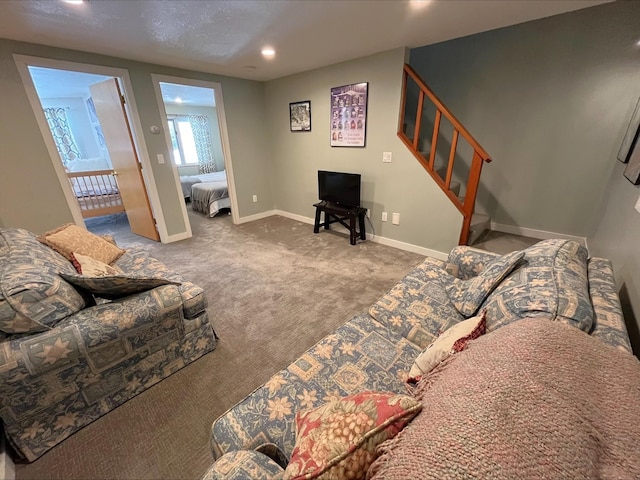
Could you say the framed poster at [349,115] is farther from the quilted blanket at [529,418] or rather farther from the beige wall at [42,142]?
the quilted blanket at [529,418]

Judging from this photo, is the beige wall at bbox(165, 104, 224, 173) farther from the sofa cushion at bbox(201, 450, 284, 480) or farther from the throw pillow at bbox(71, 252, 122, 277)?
the sofa cushion at bbox(201, 450, 284, 480)

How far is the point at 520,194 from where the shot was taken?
11.5ft

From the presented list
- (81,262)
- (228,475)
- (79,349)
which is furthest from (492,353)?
(81,262)

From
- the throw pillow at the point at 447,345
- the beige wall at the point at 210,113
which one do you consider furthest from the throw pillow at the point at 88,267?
the beige wall at the point at 210,113

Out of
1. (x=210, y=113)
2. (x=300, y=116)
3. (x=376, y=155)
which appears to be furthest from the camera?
(x=210, y=113)

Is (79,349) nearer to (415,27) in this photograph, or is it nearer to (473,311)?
(473,311)

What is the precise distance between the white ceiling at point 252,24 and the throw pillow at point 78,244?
1.54m

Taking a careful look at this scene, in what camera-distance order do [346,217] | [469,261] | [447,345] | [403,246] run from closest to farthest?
[447,345]
[469,261]
[403,246]
[346,217]

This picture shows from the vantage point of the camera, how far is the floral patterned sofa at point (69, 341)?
1.10 metres

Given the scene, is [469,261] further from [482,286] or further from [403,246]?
[403,246]

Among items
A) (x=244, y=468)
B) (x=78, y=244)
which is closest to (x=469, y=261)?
(x=244, y=468)

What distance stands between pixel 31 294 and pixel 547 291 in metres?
2.18

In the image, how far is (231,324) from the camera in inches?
82.5

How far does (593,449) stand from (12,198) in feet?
14.0
